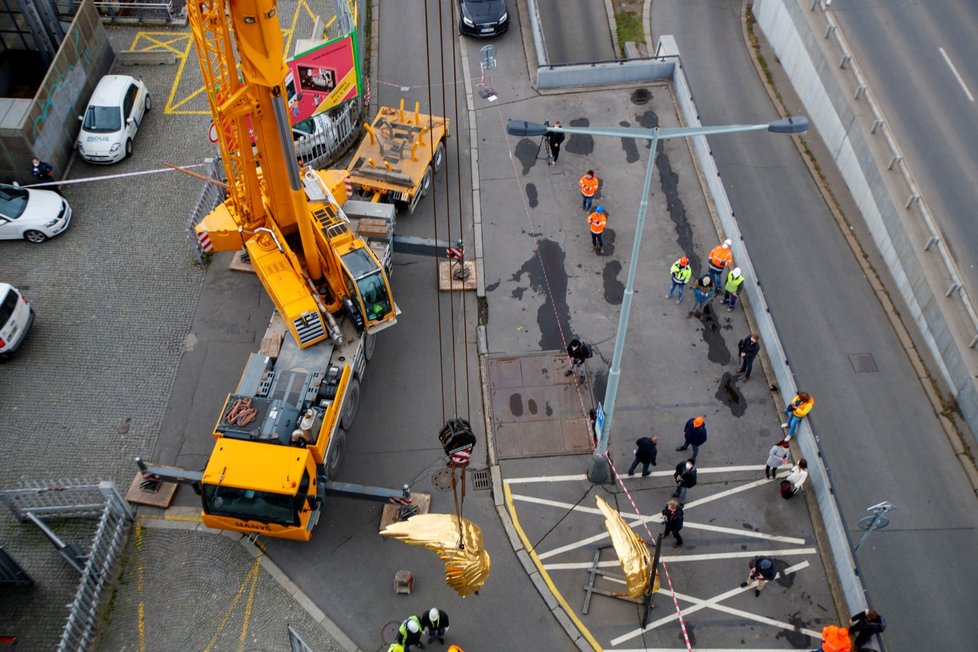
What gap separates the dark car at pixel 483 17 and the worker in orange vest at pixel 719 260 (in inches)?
537

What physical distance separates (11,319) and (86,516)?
5808mm

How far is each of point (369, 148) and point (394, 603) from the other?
13471 mm

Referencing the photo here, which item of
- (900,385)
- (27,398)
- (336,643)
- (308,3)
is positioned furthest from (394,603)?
(308,3)

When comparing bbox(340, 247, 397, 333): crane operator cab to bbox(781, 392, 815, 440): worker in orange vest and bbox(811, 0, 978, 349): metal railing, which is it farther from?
bbox(811, 0, 978, 349): metal railing

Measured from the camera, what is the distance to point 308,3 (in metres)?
31.3

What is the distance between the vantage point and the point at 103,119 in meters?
25.4

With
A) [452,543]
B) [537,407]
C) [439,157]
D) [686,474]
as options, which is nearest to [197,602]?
[452,543]

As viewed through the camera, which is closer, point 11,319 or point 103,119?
point 11,319

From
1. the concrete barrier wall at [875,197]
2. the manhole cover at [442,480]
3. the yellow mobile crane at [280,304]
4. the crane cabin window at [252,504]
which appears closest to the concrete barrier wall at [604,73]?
the concrete barrier wall at [875,197]

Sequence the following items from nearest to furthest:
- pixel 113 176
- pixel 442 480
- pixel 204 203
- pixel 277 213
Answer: pixel 442 480 < pixel 277 213 < pixel 204 203 < pixel 113 176

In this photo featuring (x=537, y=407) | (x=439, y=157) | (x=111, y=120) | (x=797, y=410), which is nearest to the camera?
(x=797, y=410)

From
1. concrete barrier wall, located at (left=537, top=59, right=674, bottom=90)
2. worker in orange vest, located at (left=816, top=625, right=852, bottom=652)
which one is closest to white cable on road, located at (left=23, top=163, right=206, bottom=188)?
concrete barrier wall, located at (left=537, top=59, right=674, bottom=90)

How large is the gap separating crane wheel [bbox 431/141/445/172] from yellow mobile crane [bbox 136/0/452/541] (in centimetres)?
391

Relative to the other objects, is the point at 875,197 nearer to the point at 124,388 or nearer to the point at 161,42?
the point at 124,388
